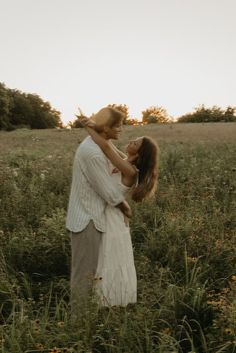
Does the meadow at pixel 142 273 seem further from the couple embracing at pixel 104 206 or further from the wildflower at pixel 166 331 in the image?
the couple embracing at pixel 104 206

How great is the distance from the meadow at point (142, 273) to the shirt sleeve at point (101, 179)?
0.75 meters

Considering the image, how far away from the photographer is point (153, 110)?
79188 millimetres

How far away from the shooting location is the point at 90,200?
3963 millimetres

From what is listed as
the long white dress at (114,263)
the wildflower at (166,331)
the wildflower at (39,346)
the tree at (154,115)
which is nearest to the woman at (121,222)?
the long white dress at (114,263)

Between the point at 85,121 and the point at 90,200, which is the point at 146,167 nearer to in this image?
the point at 90,200

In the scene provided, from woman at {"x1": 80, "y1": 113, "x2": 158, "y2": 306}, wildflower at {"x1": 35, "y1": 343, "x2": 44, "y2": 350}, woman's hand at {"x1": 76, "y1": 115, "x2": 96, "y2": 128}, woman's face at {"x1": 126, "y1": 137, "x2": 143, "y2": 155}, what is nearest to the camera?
wildflower at {"x1": 35, "y1": 343, "x2": 44, "y2": 350}

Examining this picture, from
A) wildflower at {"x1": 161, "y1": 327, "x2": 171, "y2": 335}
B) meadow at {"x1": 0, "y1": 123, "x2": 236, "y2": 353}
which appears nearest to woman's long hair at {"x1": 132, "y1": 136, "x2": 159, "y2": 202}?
meadow at {"x1": 0, "y1": 123, "x2": 236, "y2": 353}

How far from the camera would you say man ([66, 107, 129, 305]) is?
3.88 metres

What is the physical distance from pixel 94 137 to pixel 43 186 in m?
4.45

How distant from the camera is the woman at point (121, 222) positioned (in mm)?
3941

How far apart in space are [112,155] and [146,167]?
352 mm

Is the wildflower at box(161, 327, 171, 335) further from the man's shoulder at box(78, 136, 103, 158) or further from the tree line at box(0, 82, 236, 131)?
the tree line at box(0, 82, 236, 131)

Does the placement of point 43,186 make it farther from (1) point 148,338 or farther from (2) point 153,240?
(1) point 148,338

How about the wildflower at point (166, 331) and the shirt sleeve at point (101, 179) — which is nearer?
the wildflower at point (166, 331)
